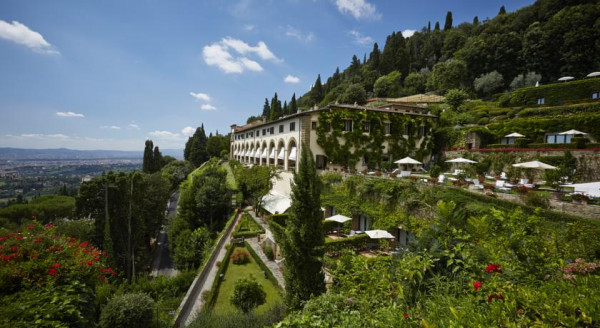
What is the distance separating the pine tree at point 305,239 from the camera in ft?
28.3

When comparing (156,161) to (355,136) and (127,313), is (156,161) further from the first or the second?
Result: (127,313)

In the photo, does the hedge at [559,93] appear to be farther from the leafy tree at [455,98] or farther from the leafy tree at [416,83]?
the leafy tree at [416,83]

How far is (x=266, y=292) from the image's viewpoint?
13070mm

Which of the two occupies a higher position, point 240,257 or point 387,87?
point 387,87

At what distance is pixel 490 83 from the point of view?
160 feet

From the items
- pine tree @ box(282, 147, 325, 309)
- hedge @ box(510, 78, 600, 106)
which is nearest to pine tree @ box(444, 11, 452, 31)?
hedge @ box(510, 78, 600, 106)

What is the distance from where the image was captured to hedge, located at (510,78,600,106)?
28953 millimetres

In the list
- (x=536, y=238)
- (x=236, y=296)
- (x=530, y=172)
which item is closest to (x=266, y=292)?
(x=236, y=296)

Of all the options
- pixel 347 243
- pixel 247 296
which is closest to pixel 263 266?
pixel 247 296

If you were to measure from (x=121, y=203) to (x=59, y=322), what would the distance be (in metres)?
23.3

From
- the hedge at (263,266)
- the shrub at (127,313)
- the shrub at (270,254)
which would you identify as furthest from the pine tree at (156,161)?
the shrub at (127,313)

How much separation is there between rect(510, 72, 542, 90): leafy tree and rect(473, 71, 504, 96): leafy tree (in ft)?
7.17

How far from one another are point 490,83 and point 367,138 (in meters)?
41.2

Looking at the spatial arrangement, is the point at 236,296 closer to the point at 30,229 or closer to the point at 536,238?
the point at 30,229
